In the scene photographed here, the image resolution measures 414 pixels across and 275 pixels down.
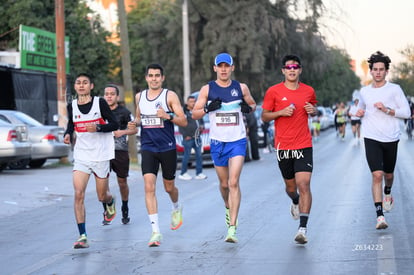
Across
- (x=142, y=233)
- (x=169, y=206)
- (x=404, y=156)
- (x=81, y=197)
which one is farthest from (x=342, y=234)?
(x=404, y=156)

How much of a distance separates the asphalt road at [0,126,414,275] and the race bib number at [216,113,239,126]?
1.31 meters

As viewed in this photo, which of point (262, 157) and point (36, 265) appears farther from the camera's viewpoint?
point (262, 157)

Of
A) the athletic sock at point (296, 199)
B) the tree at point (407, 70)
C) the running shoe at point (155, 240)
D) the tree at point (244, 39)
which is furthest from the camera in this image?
the tree at point (407, 70)

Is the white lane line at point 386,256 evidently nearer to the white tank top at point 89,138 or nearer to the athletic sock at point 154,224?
the athletic sock at point 154,224

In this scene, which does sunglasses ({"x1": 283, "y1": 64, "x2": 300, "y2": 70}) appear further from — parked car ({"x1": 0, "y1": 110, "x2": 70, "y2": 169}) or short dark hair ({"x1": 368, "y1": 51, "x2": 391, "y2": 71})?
parked car ({"x1": 0, "y1": 110, "x2": 70, "y2": 169})

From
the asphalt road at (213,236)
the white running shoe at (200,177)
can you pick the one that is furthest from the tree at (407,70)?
the asphalt road at (213,236)

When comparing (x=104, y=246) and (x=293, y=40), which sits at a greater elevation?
(x=293, y=40)

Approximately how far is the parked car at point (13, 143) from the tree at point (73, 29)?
27.6 meters

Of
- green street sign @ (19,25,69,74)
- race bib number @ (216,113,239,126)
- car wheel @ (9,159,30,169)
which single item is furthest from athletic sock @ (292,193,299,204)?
green street sign @ (19,25,69,74)

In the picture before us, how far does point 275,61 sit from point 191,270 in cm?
4066

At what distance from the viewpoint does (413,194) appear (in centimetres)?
1423

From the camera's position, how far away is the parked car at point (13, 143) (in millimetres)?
19375

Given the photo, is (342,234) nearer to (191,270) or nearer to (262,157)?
(191,270)

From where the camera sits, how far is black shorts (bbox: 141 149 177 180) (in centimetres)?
943
